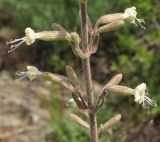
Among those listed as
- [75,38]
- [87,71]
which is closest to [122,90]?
[87,71]

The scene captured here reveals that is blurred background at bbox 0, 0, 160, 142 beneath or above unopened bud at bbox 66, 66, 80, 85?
above

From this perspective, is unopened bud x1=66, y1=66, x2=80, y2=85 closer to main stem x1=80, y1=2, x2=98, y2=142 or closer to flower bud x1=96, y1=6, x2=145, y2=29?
main stem x1=80, y1=2, x2=98, y2=142

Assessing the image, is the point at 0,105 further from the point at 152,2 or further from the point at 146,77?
the point at 152,2

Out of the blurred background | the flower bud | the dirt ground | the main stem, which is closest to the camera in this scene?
the main stem

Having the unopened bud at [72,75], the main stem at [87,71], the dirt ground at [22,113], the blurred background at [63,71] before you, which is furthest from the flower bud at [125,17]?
the dirt ground at [22,113]

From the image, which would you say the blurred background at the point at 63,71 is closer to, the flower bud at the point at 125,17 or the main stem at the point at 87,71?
the main stem at the point at 87,71

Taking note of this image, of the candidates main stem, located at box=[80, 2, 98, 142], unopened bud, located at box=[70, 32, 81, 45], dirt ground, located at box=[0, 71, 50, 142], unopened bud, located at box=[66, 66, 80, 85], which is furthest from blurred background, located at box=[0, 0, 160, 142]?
unopened bud, located at box=[70, 32, 81, 45]

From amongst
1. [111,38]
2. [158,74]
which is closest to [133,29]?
[111,38]

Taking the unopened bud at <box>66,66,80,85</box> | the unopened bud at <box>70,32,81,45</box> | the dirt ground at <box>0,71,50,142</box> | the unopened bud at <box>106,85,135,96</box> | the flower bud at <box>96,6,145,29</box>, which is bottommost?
the unopened bud at <box>106,85,135,96</box>
